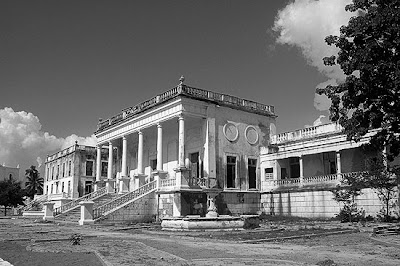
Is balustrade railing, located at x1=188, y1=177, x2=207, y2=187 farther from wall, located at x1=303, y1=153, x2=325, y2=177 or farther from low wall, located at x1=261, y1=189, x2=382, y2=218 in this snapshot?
wall, located at x1=303, y1=153, x2=325, y2=177

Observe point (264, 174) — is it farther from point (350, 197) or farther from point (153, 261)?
point (153, 261)

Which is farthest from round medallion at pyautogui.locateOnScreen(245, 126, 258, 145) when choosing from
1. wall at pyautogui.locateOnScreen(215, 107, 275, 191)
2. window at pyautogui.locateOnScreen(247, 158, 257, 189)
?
window at pyautogui.locateOnScreen(247, 158, 257, 189)

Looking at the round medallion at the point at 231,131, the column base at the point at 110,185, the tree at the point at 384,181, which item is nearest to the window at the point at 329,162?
the tree at the point at 384,181

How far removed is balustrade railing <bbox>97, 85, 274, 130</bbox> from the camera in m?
29.8

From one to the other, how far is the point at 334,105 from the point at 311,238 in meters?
5.03

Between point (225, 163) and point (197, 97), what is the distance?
5.40 m

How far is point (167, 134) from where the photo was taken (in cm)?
3538

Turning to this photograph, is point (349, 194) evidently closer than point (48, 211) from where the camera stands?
Yes

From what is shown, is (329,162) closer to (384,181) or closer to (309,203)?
(309,203)

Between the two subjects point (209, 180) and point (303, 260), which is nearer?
point (303, 260)

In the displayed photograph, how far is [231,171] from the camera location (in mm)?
31438

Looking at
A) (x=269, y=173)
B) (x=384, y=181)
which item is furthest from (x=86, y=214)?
(x=384, y=181)

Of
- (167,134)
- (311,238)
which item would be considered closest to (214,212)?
(311,238)

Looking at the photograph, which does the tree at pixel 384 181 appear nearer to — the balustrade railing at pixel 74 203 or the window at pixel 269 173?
the window at pixel 269 173
